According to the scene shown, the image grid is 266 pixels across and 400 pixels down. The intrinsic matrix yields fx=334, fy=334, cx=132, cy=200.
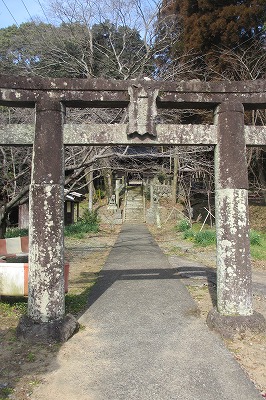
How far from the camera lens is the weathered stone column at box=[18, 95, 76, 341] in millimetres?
4605

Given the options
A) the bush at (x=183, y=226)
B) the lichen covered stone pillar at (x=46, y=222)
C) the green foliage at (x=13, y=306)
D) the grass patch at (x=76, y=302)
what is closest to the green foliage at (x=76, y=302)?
the grass patch at (x=76, y=302)

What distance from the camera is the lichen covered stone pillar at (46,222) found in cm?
462

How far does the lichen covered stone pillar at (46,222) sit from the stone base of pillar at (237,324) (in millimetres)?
2261

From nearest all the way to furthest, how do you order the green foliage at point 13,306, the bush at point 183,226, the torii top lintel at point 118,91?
the torii top lintel at point 118,91 < the green foliage at point 13,306 < the bush at point 183,226

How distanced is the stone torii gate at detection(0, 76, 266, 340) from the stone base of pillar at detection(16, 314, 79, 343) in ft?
0.04

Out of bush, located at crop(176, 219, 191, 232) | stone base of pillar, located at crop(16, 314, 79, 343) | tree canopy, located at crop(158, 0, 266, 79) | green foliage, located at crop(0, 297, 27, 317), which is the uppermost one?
tree canopy, located at crop(158, 0, 266, 79)

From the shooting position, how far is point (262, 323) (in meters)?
4.77

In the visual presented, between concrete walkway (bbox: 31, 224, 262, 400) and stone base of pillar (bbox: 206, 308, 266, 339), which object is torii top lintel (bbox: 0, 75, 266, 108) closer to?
stone base of pillar (bbox: 206, 308, 266, 339)

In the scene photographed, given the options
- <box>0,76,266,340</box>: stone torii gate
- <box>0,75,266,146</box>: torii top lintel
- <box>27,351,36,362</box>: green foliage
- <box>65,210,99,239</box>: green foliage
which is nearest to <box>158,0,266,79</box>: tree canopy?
<box>65,210,99,239</box>: green foliage

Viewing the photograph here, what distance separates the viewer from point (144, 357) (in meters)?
4.04

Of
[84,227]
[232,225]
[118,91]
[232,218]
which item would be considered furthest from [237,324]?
[84,227]

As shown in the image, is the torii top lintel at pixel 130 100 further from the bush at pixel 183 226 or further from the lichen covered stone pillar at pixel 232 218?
the bush at pixel 183 226

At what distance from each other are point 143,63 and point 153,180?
18.3 metres

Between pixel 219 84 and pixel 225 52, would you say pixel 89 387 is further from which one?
pixel 225 52
